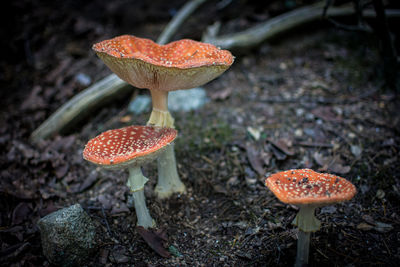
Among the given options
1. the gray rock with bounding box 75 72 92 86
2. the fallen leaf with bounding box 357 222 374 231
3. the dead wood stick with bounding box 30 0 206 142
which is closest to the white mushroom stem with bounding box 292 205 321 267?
the fallen leaf with bounding box 357 222 374 231

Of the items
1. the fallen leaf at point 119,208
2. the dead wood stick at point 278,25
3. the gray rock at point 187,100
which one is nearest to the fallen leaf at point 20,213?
the fallen leaf at point 119,208

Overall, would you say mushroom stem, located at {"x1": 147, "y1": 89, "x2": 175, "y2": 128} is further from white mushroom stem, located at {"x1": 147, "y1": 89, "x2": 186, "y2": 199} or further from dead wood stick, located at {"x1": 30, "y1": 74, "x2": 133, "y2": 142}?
dead wood stick, located at {"x1": 30, "y1": 74, "x2": 133, "y2": 142}

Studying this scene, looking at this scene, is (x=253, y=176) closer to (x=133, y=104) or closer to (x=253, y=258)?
(x=253, y=258)

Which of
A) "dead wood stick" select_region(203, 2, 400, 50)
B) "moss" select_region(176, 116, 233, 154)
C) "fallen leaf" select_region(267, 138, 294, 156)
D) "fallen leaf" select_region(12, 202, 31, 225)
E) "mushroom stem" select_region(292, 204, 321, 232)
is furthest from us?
"dead wood stick" select_region(203, 2, 400, 50)

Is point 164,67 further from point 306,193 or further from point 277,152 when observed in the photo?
point 277,152

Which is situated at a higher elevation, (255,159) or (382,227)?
Answer: (255,159)

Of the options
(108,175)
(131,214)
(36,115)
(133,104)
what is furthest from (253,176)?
(36,115)

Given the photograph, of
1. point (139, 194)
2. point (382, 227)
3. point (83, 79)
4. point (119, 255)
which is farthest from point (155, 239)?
point (83, 79)
